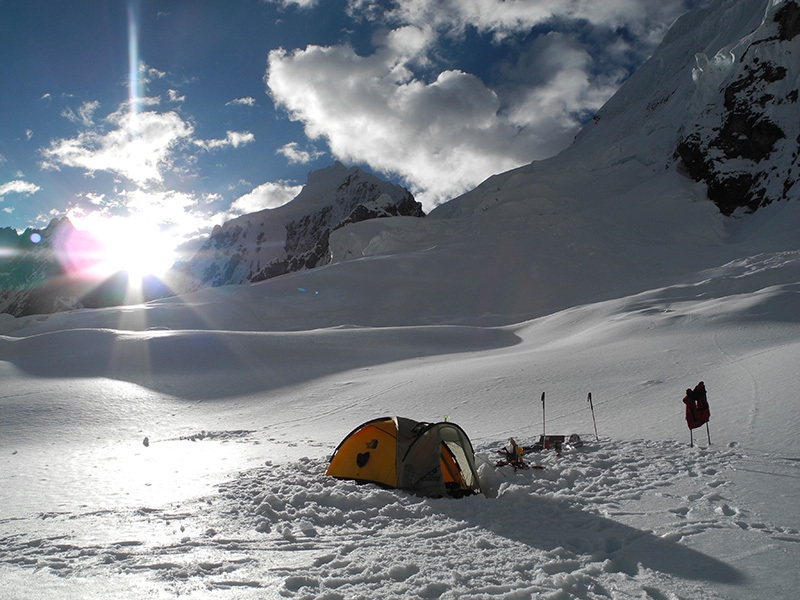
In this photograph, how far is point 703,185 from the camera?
61875 millimetres

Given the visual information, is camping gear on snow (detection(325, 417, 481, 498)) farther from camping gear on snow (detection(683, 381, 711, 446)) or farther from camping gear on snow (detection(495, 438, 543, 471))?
camping gear on snow (detection(683, 381, 711, 446))

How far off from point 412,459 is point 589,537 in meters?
2.61

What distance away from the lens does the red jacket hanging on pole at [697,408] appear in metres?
8.18

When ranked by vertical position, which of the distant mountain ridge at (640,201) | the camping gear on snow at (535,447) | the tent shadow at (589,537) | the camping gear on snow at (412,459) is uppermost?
the distant mountain ridge at (640,201)

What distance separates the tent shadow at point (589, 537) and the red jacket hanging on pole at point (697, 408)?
10.9 feet

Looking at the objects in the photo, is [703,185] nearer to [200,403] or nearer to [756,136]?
[756,136]

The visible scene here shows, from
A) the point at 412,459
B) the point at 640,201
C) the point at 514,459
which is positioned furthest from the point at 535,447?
the point at 640,201

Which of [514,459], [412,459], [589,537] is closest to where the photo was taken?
[589,537]

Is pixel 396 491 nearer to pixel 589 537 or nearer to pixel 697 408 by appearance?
pixel 589 537

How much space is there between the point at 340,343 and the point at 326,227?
166034mm

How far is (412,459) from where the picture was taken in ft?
23.6

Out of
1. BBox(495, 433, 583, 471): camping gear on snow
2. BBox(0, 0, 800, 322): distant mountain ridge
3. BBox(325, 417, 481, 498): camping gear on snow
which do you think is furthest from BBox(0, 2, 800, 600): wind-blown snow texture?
BBox(0, 0, 800, 322): distant mountain ridge

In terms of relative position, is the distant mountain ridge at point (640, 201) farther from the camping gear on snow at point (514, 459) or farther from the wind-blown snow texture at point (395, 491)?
the camping gear on snow at point (514, 459)

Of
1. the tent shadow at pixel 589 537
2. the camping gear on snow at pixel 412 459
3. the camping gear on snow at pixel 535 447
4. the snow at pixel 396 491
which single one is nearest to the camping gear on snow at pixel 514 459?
the camping gear on snow at pixel 535 447
